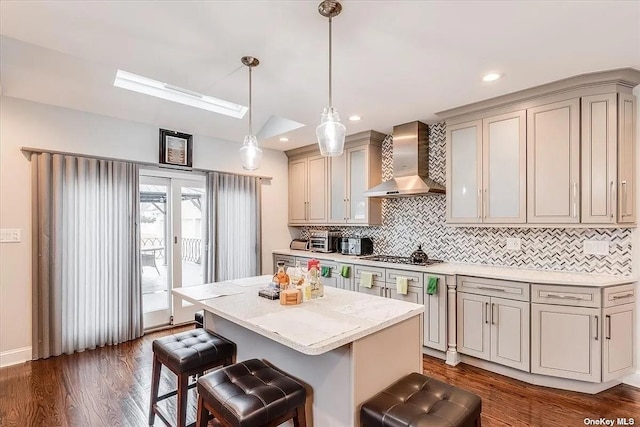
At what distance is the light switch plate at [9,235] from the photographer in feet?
10.2

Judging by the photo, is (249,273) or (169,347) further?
(249,273)

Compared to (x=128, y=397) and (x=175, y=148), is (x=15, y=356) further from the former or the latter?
(x=175, y=148)

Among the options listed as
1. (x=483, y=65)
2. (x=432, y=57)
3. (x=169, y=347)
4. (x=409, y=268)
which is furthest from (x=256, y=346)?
(x=483, y=65)

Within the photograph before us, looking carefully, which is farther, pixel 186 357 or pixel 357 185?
pixel 357 185

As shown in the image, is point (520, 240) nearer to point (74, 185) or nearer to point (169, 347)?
point (169, 347)

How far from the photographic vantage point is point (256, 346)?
7.09 ft

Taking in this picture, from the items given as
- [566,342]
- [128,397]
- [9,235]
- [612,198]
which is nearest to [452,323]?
[566,342]

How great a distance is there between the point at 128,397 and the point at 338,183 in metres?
3.32

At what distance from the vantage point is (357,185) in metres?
4.45

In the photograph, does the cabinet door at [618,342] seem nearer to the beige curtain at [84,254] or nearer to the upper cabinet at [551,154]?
the upper cabinet at [551,154]

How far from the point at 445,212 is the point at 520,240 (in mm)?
798

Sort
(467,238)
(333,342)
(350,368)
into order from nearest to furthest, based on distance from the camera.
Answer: (333,342) → (350,368) → (467,238)

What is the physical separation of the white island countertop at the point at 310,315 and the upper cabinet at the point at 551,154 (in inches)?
70.1

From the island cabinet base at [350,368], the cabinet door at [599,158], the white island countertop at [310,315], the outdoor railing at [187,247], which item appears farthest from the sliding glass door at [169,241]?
the cabinet door at [599,158]
